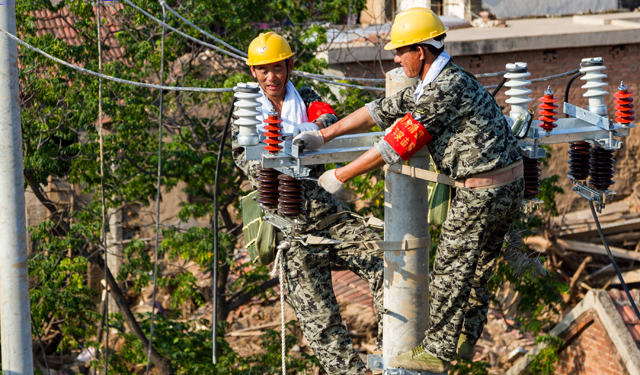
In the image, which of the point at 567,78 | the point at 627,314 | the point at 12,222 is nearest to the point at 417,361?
the point at 12,222

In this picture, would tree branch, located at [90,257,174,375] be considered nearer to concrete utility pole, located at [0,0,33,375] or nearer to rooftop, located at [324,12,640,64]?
concrete utility pole, located at [0,0,33,375]

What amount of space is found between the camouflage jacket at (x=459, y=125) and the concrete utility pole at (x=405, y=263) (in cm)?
16

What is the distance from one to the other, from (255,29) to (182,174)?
2452 mm

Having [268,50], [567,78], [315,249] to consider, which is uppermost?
[567,78]

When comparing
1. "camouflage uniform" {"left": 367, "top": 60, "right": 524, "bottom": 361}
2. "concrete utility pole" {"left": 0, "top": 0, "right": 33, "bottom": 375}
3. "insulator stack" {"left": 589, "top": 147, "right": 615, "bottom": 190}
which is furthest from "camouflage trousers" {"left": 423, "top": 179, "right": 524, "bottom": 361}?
"concrete utility pole" {"left": 0, "top": 0, "right": 33, "bottom": 375}

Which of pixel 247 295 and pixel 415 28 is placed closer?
pixel 415 28

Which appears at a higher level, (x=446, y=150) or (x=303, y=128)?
(x=303, y=128)

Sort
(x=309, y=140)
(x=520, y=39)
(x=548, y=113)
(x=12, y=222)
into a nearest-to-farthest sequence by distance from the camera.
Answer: (x=309, y=140) < (x=548, y=113) < (x=12, y=222) < (x=520, y=39)

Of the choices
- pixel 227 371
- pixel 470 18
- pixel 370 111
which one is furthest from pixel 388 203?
pixel 470 18

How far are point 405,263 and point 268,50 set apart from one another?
1653 millimetres

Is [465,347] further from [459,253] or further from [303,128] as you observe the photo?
[303,128]

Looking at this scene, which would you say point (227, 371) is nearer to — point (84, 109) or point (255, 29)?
point (84, 109)

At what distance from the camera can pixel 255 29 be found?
1155cm

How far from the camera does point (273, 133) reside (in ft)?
14.1
